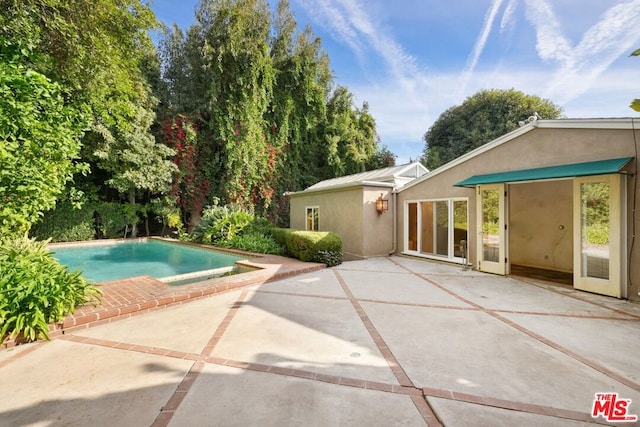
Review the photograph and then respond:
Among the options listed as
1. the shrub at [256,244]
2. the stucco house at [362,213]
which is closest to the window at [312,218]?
the stucco house at [362,213]

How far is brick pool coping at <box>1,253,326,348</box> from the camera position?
458 cm

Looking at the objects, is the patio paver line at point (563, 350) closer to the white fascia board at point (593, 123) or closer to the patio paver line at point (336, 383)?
the patio paver line at point (336, 383)

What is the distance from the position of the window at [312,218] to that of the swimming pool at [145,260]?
3965 mm

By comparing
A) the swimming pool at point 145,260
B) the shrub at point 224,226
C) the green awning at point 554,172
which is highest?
the green awning at point 554,172

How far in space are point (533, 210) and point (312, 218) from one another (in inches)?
357

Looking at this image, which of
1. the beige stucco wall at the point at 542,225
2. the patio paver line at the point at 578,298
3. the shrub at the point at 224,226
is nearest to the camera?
the patio paver line at the point at 578,298

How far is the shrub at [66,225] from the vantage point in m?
16.2

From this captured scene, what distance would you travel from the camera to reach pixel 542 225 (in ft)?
32.2

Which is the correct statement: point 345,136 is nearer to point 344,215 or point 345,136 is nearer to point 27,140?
point 344,215

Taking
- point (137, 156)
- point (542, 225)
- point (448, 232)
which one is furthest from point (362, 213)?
point (137, 156)

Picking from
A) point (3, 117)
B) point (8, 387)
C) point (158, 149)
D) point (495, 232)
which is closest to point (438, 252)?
point (495, 232)

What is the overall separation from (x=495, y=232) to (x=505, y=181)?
5.44 ft

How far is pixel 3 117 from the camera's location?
4.82m

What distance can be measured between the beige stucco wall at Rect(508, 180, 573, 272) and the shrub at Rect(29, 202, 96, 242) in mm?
22234
